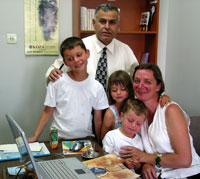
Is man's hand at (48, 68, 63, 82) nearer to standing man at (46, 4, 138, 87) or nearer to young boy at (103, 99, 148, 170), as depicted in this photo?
standing man at (46, 4, 138, 87)

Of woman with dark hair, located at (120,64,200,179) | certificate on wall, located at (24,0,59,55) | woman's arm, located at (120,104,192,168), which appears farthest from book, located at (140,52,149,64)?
woman's arm, located at (120,104,192,168)

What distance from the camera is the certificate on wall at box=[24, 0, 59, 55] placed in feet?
9.57

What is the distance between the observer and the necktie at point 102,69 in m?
2.37

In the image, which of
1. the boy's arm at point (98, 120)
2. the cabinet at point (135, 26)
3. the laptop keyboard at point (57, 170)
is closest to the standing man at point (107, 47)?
the boy's arm at point (98, 120)

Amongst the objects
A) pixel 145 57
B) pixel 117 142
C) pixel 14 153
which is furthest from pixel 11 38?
pixel 117 142

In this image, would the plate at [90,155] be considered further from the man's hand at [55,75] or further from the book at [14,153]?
the man's hand at [55,75]

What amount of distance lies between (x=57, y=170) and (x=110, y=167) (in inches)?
11.2

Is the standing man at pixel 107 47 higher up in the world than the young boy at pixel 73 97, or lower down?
higher up

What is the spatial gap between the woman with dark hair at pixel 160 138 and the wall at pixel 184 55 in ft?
3.59

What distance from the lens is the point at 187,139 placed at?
1.56 meters

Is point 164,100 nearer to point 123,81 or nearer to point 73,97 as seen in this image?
point 123,81

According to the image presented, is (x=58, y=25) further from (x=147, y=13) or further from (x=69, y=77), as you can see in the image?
(x=69, y=77)

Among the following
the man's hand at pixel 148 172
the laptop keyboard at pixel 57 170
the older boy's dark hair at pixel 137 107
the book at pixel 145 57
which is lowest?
the man's hand at pixel 148 172

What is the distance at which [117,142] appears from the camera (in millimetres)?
1691
